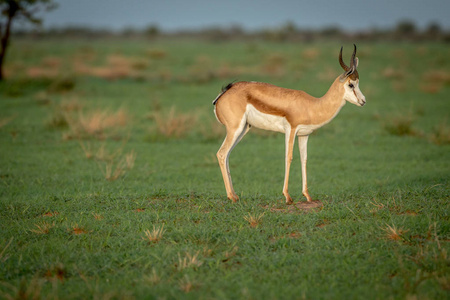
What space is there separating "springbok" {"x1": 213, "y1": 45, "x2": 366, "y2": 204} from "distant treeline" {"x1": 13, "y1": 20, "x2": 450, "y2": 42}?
70.7 m

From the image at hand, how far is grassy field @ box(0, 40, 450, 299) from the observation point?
4.51m

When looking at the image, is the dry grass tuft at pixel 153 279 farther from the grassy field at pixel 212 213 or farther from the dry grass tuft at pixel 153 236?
the dry grass tuft at pixel 153 236

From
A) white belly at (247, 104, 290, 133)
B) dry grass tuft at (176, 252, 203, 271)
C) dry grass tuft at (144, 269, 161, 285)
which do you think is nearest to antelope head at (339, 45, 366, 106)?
white belly at (247, 104, 290, 133)

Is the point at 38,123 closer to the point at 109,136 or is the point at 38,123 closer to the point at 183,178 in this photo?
the point at 109,136

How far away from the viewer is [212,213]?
634cm

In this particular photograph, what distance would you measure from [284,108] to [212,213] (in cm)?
190

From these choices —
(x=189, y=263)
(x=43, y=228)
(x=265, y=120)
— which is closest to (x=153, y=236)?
(x=189, y=263)

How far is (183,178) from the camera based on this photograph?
923cm

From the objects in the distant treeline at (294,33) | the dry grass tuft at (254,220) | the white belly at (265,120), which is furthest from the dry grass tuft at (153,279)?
the distant treeline at (294,33)

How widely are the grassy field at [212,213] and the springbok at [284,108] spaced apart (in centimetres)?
112

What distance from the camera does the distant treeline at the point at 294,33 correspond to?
3113 inches

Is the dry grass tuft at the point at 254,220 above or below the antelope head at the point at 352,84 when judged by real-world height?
below

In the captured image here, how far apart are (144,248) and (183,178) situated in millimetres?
3995

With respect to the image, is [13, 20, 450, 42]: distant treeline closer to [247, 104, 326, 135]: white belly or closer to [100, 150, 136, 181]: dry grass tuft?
[100, 150, 136, 181]: dry grass tuft
